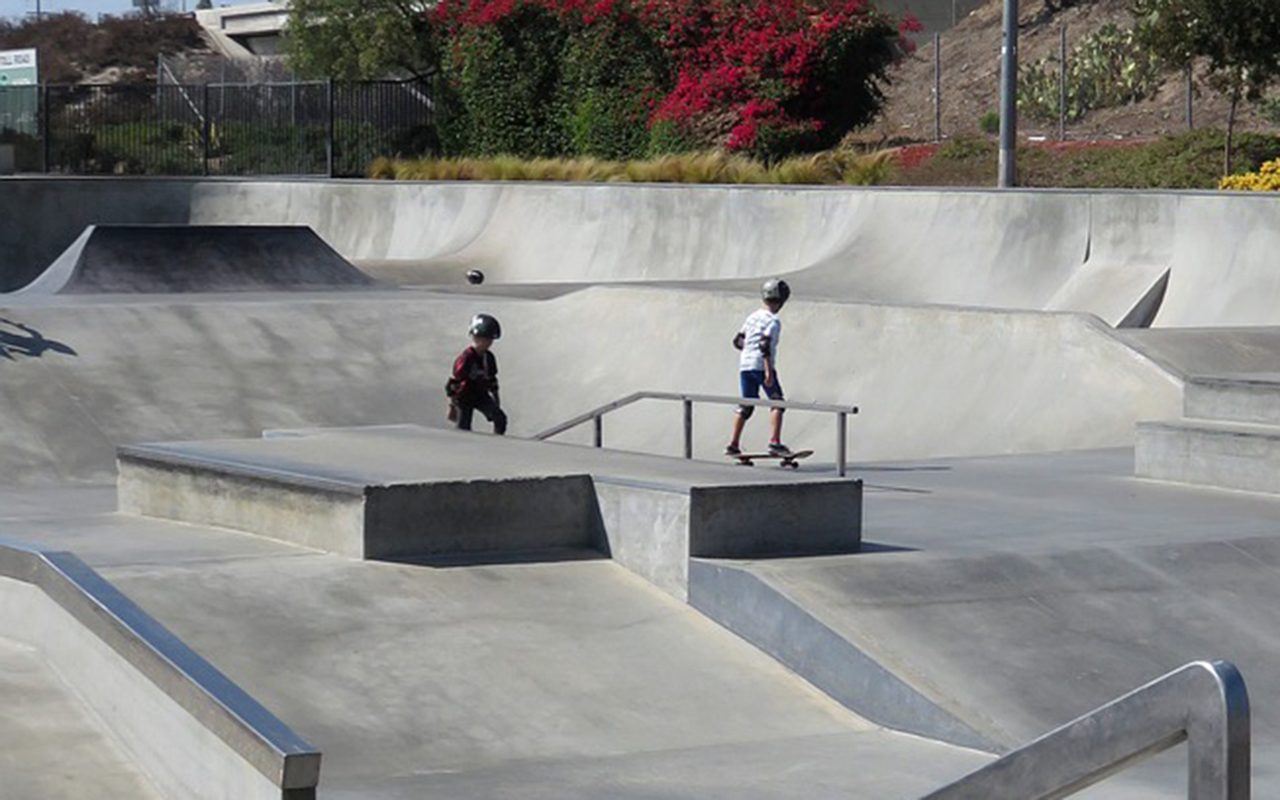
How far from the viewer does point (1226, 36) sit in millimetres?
27422

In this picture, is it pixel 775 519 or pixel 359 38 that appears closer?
pixel 775 519

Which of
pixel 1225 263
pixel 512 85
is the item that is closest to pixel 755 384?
pixel 1225 263

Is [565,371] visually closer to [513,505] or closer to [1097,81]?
[513,505]

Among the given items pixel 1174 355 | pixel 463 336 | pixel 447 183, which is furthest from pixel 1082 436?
pixel 447 183

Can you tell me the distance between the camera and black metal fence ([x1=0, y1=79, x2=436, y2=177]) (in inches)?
1672

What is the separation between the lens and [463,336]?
69.1 feet

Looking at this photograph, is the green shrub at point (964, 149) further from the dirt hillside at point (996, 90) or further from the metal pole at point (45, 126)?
the metal pole at point (45, 126)

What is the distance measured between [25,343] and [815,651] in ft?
38.3

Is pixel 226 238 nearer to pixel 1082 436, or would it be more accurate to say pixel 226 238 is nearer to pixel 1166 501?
pixel 1082 436

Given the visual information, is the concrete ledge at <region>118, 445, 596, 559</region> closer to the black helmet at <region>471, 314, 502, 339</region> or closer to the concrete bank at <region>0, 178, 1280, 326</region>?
the black helmet at <region>471, 314, 502, 339</region>

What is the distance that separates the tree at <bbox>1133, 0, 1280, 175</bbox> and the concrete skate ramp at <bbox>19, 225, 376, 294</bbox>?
38.1 ft

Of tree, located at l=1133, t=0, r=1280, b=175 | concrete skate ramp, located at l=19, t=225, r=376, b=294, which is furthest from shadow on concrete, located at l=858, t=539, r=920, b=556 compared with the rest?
tree, located at l=1133, t=0, r=1280, b=175

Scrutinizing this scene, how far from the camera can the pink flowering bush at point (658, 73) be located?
3338cm

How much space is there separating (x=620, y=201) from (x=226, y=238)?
6138 mm
